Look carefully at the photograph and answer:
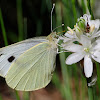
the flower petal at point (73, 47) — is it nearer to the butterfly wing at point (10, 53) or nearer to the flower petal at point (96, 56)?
the flower petal at point (96, 56)

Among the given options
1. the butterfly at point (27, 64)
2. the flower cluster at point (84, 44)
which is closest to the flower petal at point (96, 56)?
the flower cluster at point (84, 44)

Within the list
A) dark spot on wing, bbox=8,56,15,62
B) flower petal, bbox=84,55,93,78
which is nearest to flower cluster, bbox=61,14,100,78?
flower petal, bbox=84,55,93,78

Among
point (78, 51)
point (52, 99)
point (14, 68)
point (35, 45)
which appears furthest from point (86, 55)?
point (52, 99)

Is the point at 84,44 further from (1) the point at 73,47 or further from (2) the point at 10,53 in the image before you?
(2) the point at 10,53

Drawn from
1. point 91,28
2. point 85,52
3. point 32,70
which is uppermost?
point 91,28

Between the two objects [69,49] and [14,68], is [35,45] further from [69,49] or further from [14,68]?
[69,49]

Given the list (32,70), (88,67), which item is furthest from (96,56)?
(32,70)

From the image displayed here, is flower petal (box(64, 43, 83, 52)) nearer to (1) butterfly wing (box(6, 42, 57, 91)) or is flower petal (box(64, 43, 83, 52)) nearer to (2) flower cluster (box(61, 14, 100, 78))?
(2) flower cluster (box(61, 14, 100, 78))
